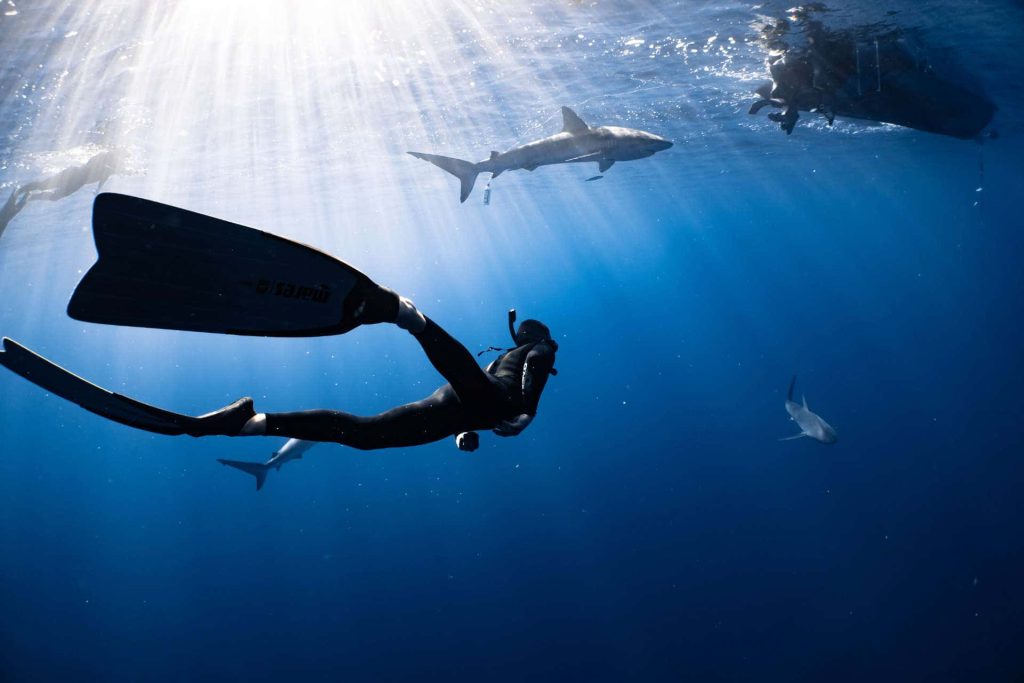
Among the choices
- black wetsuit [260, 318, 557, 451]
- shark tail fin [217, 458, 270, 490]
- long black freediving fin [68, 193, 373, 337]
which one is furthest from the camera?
shark tail fin [217, 458, 270, 490]

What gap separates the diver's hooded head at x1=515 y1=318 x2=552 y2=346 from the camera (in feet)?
15.6

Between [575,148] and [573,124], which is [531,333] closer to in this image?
[575,148]

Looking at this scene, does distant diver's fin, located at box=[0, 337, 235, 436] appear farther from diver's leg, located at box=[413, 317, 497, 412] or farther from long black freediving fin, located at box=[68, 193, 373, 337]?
diver's leg, located at box=[413, 317, 497, 412]

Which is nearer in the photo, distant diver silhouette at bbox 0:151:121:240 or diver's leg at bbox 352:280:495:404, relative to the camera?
diver's leg at bbox 352:280:495:404

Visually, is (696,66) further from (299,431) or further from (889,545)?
(889,545)

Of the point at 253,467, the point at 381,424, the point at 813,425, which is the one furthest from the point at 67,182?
the point at 813,425

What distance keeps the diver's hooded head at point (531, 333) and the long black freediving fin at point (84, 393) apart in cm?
280

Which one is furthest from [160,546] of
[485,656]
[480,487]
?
[485,656]

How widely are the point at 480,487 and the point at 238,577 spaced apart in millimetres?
15495

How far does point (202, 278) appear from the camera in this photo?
Answer: 2703mm

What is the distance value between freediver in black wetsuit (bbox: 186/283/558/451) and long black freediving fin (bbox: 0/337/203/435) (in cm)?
19

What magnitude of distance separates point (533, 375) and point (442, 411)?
90cm

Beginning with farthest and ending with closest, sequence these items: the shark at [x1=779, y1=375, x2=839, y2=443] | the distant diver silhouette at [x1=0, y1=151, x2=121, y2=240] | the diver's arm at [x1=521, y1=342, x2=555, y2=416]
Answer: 1. the distant diver silhouette at [x1=0, y1=151, x2=121, y2=240]
2. the shark at [x1=779, y1=375, x2=839, y2=443]
3. the diver's arm at [x1=521, y1=342, x2=555, y2=416]

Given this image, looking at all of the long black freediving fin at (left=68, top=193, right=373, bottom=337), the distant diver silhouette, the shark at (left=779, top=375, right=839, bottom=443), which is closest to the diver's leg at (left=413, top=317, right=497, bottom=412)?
the long black freediving fin at (left=68, top=193, right=373, bottom=337)
